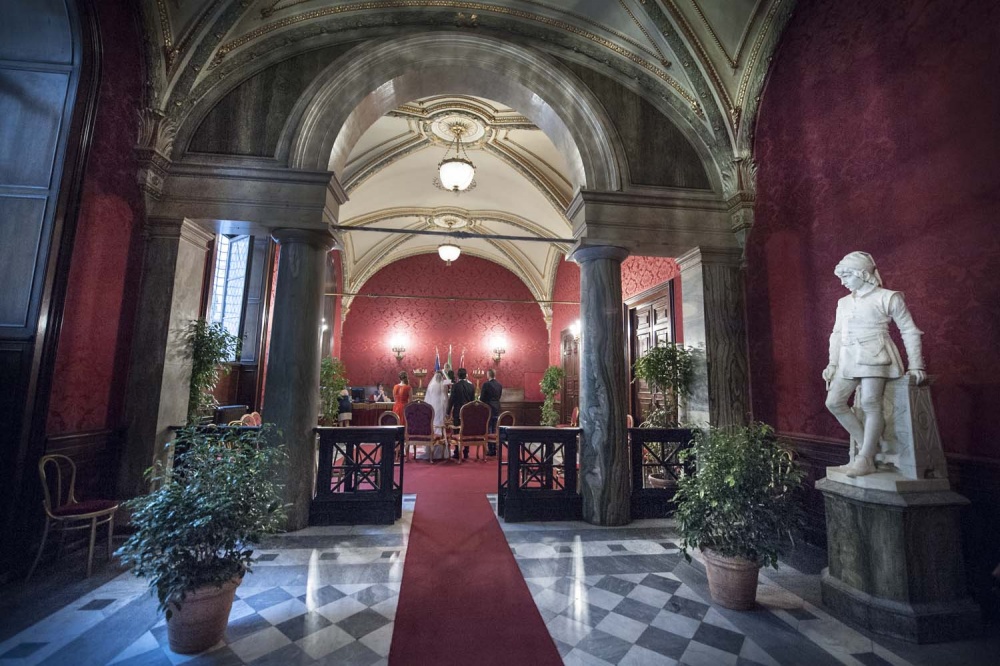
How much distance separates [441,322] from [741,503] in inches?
408

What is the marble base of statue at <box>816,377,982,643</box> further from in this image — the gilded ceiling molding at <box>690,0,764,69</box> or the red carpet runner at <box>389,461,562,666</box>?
the gilded ceiling molding at <box>690,0,764,69</box>

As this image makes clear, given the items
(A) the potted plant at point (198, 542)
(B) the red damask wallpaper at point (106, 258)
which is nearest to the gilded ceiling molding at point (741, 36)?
(B) the red damask wallpaper at point (106, 258)

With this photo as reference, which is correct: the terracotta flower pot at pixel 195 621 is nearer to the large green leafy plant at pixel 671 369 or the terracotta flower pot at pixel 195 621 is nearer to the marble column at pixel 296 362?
the marble column at pixel 296 362

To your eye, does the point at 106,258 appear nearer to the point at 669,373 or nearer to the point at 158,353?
the point at 158,353

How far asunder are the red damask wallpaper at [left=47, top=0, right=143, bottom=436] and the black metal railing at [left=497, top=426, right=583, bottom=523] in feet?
11.0

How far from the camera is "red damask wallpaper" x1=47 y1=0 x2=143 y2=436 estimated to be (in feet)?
10.5

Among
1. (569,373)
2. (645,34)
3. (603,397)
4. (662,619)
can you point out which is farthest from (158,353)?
(569,373)

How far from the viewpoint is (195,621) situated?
6.59 feet

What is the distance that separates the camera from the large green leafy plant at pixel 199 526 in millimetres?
1919

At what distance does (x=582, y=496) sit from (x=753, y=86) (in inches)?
172

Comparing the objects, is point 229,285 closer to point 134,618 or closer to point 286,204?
point 286,204

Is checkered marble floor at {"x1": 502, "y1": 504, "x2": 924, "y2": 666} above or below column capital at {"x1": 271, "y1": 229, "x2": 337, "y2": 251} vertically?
below

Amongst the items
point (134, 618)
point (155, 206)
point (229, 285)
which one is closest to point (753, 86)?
point (155, 206)

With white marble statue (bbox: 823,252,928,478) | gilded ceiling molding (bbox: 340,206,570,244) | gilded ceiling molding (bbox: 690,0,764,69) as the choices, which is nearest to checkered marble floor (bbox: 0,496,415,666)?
white marble statue (bbox: 823,252,928,478)
